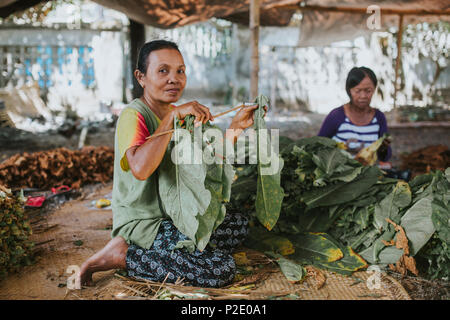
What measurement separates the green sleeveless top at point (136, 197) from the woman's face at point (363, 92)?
1.98 m

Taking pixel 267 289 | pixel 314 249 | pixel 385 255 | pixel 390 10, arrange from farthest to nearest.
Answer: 1. pixel 390 10
2. pixel 314 249
3. pixel 385 255
4. pixel 267 289

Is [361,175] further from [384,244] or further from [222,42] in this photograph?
[222,42]

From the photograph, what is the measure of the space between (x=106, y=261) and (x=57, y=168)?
7.69ft

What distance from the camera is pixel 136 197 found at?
2.06 meters

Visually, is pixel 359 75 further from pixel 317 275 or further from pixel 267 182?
pixel 317 275

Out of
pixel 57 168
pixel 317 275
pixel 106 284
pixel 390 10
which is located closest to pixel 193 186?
pixel 106 284

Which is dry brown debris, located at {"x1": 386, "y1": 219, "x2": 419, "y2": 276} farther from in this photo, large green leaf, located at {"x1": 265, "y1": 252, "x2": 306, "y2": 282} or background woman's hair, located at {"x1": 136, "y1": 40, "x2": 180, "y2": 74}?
background woman's hair, located at {"x1": 136, "y1": 40, "x2": 180, "y2": 74}

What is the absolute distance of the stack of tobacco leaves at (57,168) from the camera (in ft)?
12.6

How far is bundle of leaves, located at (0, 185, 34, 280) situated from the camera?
7.02 feet

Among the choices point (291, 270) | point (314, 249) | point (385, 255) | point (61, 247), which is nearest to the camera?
point (291, 270)

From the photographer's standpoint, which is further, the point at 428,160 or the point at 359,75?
the point at 428,160

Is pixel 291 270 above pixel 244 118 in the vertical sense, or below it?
below
